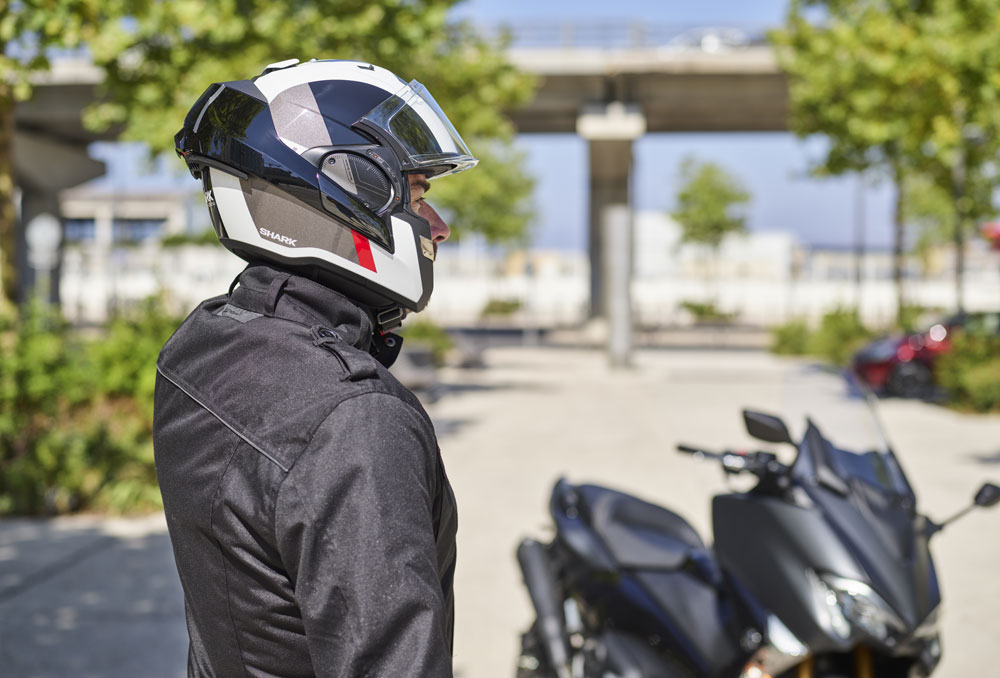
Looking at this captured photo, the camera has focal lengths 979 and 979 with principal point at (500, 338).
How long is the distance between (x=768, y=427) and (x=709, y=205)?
118 feet

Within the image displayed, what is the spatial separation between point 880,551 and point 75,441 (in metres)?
6.21

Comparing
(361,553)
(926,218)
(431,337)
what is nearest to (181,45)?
(361,553)

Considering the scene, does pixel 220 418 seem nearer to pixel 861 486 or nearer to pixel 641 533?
pixel 861 486

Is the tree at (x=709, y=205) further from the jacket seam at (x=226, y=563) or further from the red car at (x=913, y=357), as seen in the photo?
the jacket seam at (x=226, y=563)

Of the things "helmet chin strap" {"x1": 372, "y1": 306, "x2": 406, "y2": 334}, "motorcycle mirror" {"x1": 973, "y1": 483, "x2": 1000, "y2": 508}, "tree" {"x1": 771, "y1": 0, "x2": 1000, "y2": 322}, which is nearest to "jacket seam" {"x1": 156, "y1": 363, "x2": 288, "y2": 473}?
"helmet chin strap" {"x1": 372, "y1": 306, "x2": 406, "y2": 334}

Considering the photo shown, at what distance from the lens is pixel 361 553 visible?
43.9 inches

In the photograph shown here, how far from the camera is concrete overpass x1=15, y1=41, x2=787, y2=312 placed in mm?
21016

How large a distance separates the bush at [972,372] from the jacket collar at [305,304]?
1334 cm

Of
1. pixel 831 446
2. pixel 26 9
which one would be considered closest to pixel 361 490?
pixel 831 446

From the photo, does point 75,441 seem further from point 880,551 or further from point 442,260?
point 442,260

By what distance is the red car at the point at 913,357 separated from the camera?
49.3ft

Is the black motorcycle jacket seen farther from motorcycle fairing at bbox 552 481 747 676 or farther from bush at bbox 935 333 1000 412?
bush at bbox 935 333 1000 412

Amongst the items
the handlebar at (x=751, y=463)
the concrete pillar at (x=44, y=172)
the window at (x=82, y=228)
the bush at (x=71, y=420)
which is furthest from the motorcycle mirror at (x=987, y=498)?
the window at (x=82, y=228)

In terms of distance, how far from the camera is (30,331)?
7988 mm
